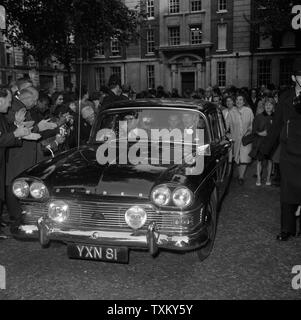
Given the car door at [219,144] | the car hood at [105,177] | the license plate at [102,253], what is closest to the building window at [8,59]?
the car door at [219,144]

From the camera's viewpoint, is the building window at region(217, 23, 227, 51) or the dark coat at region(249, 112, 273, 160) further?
the building window at region(217, 23, 227, 51)

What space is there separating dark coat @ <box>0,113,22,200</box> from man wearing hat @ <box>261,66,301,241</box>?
328cm

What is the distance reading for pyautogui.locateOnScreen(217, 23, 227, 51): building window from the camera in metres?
36.0

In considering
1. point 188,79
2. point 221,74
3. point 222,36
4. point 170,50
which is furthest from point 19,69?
point 222,36

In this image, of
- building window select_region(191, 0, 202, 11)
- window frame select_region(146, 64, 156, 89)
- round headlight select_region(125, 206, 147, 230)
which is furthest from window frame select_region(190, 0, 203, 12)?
round headlight select_region(125, 206, 147, 230)

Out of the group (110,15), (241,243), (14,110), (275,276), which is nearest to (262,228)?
(241,243)

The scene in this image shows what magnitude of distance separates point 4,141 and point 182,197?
7.90ft

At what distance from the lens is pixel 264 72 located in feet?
116

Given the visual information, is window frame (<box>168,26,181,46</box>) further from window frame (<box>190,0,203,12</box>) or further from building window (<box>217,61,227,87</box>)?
building window (<box>217,61,227,87</box>)

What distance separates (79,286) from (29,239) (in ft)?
2.46

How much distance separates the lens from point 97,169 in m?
4.31

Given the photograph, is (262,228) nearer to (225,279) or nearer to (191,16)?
(225,279)

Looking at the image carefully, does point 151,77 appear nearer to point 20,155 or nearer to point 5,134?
point 20,155

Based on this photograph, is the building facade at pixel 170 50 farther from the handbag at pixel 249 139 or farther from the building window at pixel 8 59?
the handbag at pixel 249 139
